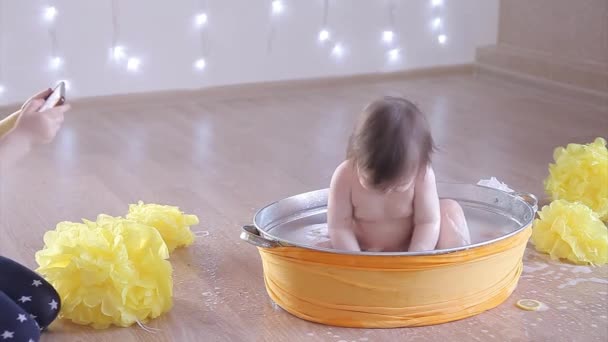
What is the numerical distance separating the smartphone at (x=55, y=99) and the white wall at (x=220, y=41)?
1586 millimetres

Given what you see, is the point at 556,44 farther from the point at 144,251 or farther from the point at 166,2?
the point at 144,251

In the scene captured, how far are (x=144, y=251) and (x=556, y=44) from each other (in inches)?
87.0

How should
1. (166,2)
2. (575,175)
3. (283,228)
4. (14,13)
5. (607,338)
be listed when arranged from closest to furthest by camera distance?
(607,338), (283,228), (575,175), (14,13), (166,2)

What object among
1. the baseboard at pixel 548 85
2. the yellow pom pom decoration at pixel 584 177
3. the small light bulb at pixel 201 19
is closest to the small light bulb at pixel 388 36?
the baseboard at pixel 548 85

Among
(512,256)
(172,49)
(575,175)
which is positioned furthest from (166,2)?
(512,256)

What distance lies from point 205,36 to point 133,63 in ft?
0.87

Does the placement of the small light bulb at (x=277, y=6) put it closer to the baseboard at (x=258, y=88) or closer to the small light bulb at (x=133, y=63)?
the baseboard at (x=258, y=88)

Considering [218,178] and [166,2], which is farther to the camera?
[166,2]

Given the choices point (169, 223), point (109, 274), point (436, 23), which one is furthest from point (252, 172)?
point (436, 23)

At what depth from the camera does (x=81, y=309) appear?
1.27 m

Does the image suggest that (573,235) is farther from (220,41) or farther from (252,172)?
(220,41)

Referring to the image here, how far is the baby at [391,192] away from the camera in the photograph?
1.22m

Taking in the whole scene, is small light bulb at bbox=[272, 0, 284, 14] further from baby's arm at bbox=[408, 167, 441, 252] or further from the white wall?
baby's arm at bbox=[408, 167, 441, 252]

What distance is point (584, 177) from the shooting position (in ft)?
5.56
